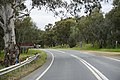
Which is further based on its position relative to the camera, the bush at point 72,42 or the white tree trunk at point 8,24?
the bush at point 72,42

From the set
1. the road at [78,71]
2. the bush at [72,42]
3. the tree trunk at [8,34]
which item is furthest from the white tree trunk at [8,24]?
the bush at [72,42]

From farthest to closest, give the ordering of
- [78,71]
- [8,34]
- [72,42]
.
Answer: [72,42], [8,34], [78,71]

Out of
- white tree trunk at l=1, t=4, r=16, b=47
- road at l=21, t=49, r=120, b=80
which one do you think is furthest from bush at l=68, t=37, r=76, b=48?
road at l=21, t=49, r=120, b=80

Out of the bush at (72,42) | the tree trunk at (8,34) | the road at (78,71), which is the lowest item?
the road at (78,71)

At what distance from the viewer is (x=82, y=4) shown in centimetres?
3397

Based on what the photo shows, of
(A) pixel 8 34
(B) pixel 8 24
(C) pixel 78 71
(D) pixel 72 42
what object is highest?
(D) pixel 72 42

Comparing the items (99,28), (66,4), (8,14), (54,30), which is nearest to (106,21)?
(99,28)

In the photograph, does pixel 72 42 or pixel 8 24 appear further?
pixel 72 42

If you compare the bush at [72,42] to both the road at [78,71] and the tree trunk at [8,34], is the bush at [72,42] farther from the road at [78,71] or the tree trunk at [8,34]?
the road at [78,71]

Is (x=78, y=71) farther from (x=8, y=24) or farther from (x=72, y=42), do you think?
(x=72, y=42)

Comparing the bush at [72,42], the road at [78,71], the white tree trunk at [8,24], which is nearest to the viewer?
the road at [78,71]

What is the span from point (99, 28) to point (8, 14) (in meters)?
56.1

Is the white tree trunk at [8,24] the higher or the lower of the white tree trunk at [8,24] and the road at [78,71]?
the higher

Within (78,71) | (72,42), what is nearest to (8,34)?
(78,71)
